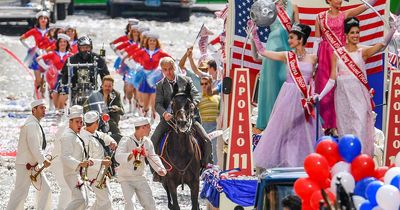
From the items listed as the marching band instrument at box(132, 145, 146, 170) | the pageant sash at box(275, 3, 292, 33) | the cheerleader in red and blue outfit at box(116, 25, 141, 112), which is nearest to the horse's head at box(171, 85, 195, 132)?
the marching band instrument at box(132, 145, 146, 170)

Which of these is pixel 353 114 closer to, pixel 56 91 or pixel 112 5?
pixel 56 91

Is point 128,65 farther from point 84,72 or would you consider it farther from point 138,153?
point 138,153

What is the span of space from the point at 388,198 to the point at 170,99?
868 centimetres

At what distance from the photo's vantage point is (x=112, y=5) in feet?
144

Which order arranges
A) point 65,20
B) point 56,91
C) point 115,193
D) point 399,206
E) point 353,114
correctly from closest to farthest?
point 399,206, point 353,114, point 115,193, point 56,91, point 65,20

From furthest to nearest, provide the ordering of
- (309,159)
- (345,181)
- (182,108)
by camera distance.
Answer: (182,108) → (309,159) → (345,181)

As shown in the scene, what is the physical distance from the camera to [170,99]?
21.1 meters

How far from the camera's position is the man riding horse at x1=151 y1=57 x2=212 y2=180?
20.9 metres

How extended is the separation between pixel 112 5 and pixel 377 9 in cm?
2501

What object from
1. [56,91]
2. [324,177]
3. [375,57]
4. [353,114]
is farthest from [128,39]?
[324,177]

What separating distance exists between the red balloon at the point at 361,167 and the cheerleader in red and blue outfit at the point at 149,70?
17.2 m

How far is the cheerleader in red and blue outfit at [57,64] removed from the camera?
3030 cm

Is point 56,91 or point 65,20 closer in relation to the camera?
point 56,91

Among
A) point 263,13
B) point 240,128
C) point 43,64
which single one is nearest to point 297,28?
point 263,13
